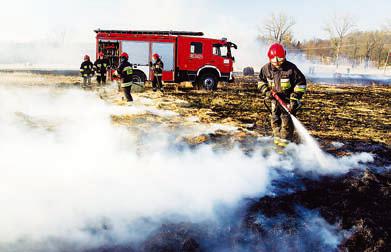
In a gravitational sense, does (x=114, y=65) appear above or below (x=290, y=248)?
above

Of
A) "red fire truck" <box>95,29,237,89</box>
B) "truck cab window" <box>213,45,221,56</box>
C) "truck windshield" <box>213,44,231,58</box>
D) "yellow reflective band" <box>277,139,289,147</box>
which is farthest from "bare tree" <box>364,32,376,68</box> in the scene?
"yellow reflective band" <box>277,139,289,147</box>

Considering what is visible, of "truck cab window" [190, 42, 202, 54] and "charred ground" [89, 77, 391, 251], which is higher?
"truck cab window" [190, 42, 202, 54]

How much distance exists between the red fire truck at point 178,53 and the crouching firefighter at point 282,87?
359 inches

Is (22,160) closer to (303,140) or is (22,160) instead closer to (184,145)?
(184,145)

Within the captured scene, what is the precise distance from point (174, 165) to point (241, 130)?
9.38 feet

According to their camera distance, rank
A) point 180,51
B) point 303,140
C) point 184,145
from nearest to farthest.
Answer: point 184,145
point 303,140
point 180,51

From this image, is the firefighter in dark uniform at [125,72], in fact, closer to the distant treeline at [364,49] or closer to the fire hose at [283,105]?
the fire hose at [283,105]

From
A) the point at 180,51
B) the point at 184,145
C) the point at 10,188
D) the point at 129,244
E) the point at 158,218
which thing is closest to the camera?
the point at 129,244

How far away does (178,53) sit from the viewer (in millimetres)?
14703

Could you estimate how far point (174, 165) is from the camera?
4.56 metres

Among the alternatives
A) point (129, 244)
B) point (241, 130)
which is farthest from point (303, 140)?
point (129, 244)

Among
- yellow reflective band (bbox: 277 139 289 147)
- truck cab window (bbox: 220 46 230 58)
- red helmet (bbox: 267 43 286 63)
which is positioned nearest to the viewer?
red helmet (bbox: 267 43 286 63)

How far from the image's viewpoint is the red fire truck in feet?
47.9

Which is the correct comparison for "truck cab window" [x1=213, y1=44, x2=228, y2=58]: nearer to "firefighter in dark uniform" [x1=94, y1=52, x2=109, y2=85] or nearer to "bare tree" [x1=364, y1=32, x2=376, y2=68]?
"firefighter in dark uniform" [x1=94, y1=52, x2=109, y2=85]
